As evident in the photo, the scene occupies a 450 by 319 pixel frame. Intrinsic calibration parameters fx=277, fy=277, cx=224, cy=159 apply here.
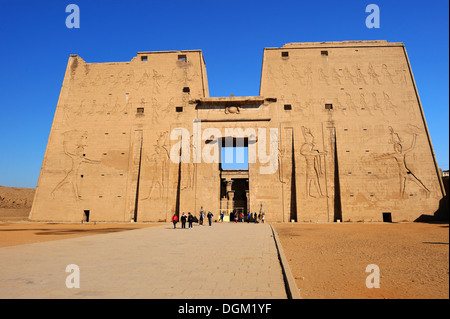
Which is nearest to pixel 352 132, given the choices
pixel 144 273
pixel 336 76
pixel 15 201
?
pixel 336 76

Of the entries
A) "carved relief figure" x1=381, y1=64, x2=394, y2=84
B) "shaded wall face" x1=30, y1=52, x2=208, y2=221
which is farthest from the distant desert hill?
"carved relief figure" x1=381, y1=64, x2=394, y2=84

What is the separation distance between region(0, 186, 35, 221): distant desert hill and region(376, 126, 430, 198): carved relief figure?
37906 mm

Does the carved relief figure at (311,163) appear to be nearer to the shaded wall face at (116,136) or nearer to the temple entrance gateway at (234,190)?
the shaded wall face at (116,136)

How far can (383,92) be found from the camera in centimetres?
2380

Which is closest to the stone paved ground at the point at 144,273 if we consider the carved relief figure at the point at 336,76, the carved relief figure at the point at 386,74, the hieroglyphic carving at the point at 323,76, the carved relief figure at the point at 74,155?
the carved relief figure at the point at 74,155

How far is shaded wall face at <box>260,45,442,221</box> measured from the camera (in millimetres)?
21547

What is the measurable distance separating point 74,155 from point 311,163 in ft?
65.9

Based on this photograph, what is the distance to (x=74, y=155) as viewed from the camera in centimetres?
2397

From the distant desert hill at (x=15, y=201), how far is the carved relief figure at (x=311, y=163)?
31075 millimetres

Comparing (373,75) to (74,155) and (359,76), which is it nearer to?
(359,76)

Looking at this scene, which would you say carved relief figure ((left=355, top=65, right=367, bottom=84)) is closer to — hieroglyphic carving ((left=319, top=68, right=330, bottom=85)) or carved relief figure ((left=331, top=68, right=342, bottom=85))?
carved relief figure ((left=331, top=68, right=342, bottom=85))

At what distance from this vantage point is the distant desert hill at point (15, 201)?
104 ft
